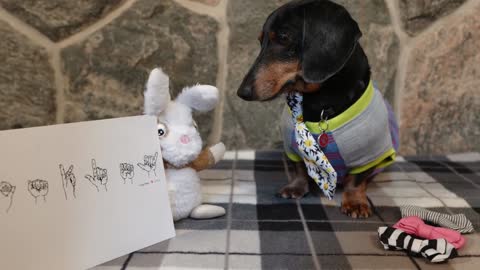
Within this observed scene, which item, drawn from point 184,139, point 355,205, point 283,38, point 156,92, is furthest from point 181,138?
point 355,205

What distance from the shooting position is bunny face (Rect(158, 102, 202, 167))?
3.18ft

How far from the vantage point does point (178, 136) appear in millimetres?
976

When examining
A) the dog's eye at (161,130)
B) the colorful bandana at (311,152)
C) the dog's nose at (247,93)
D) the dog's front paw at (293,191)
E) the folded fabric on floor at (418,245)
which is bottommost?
the folded fabric on floor at (418,245)

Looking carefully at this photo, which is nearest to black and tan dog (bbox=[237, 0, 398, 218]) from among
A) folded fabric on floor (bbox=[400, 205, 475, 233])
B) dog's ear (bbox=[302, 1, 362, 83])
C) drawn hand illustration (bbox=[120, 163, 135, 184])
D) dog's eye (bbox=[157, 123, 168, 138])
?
dog's ear (bbox=[302, 1, 362, 83])

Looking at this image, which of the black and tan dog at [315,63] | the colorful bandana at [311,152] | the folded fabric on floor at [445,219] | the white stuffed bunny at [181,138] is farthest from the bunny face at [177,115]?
the folded fabric on floor at [445,219]

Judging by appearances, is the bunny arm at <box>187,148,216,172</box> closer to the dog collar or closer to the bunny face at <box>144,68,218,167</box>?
the bunny face at <box>144,68,218,167</box>

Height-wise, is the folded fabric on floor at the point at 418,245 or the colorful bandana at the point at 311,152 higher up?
the colorful bandana at the point at 311,152

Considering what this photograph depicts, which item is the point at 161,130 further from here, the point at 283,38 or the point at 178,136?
the point at 283,38

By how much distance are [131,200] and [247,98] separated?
364mm

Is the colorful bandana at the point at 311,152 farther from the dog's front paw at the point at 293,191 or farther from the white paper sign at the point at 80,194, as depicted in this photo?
the white paper sign at the point at 80,194

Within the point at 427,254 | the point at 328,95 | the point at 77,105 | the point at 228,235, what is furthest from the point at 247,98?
the point at 77,105

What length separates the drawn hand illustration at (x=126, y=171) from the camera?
0.89 metres

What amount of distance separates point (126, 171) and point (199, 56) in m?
0.78

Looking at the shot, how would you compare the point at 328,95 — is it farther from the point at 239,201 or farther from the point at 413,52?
the point at 413,52
